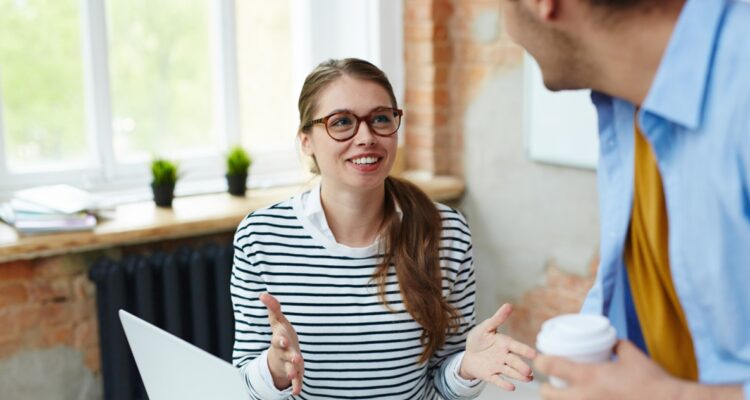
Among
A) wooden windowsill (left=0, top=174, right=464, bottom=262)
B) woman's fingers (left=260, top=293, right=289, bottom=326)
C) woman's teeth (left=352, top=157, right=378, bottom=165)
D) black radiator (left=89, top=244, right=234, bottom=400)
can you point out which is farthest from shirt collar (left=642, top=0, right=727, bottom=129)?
black radiator (left=89, top=244, right=234, bottom=400)

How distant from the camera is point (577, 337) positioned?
0.98 metres

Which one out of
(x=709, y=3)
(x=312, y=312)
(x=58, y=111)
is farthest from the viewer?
(x=58, y=111)

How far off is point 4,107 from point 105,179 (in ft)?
1.48

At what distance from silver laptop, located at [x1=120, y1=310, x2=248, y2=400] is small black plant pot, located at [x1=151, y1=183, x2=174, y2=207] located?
5.11 feet

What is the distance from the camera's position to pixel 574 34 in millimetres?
989

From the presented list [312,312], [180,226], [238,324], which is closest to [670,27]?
[312,312]

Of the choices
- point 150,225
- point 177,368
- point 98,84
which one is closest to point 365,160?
point 177,368

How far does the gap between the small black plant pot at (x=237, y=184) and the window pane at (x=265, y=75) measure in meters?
0.38

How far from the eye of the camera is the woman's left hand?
163 cm

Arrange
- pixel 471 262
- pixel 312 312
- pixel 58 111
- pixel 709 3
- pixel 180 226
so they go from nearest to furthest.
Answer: pixel 709 3, pixel 312 312, pixel 471 262, pixel 180 226, pixel 58 111

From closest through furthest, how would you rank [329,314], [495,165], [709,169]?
[709,169] → [329,314] → [495,165]

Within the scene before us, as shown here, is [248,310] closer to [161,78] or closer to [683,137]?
[683,137]

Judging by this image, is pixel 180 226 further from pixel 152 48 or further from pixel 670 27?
pixel 670 27

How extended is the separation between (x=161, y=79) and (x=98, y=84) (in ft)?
→ 0.92
